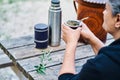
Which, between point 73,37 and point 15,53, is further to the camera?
point 15,53

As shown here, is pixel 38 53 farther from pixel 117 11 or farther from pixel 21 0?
pixel 21 0

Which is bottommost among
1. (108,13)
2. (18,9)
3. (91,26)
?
(18,9)

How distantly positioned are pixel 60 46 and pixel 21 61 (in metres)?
0.33

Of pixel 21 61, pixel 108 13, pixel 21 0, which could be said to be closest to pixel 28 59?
pixel 21 61

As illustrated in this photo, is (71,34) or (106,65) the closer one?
(106,65)

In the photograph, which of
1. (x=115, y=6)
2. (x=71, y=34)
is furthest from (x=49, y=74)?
(x=115, y=6)

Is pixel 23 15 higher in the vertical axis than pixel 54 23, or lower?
lower

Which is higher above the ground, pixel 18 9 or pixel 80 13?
pixel 80 13

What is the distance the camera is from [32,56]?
2154 mm

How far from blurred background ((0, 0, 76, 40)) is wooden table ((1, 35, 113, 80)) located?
1.87 metres

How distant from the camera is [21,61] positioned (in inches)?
82.4

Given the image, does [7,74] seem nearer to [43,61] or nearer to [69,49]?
[43,61]

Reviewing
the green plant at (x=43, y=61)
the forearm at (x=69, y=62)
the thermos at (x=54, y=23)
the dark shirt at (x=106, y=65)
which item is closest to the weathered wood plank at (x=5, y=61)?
the green plant at (x=43, y=61)

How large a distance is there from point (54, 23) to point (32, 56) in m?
0.26
